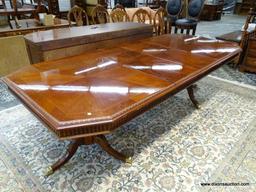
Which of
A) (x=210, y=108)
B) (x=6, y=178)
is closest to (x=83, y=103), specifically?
(x=6, y=178)

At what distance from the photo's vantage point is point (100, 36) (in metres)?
2.20

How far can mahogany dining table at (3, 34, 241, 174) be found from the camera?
1030 millimetres

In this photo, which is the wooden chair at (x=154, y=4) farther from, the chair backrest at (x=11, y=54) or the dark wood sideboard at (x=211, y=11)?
the chair backrest at (x=11, y=54)

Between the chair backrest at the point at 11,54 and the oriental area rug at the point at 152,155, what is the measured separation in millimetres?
775

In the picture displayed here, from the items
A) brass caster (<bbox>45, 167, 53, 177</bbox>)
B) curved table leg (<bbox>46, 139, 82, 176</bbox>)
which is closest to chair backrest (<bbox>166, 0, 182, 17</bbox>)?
curved table leg (<bbox>46, 139, 82, 176</bbox>)

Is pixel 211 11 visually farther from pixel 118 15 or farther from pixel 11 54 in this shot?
pixel 11 54

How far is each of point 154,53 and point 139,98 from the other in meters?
0.87

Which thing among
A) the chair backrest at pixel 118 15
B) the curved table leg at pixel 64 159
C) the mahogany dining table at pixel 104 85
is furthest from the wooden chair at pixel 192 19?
the curved table leg at pixel 64 159

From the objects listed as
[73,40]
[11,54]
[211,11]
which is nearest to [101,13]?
[11,54]

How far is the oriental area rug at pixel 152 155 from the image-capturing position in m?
1.40

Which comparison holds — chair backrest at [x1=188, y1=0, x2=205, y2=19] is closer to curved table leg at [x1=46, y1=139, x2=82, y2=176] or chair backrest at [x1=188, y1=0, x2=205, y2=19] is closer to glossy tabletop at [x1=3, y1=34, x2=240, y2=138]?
glossy tabletop at [x1=3, y1=34, x2=240, y2=138]

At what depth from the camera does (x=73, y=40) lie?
2.01m

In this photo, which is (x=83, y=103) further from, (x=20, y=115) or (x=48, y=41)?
(x=20, y=115)

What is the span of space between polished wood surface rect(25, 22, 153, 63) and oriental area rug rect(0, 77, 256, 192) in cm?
66
